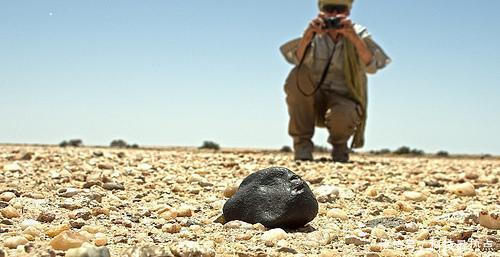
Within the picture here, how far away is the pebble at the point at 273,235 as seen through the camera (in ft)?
9.18

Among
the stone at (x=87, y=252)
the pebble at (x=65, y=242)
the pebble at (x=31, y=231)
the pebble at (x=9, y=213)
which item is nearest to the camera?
the stone at (x=87, y=252)

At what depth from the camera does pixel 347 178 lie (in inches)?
213

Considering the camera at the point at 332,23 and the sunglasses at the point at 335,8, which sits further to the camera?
the sunglasses at the point at 335,8

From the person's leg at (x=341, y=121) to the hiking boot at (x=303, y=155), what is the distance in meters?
0.29

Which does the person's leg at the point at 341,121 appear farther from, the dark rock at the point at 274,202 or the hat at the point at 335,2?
→ the dark rock at the point at 274,202

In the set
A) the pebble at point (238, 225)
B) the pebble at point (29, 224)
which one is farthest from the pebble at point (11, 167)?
the pebble at point (238, 225)

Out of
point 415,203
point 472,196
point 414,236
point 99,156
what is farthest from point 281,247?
point 99,156

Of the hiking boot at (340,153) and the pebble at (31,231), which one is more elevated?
the hiking boot at (340,153)

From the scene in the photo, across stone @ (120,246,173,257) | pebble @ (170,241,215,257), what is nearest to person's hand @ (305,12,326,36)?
pebble @ (170,241,215,257)

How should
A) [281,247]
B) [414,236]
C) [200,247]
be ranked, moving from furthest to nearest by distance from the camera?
[414,236]
[281,247]
[200,247]

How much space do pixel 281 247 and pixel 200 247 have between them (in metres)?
0.37

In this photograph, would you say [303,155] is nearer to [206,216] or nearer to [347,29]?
[347,29]

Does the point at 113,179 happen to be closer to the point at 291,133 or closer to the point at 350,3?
the point at 291,133

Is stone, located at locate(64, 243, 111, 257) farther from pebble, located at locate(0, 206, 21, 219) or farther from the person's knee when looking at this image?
the person's knee
